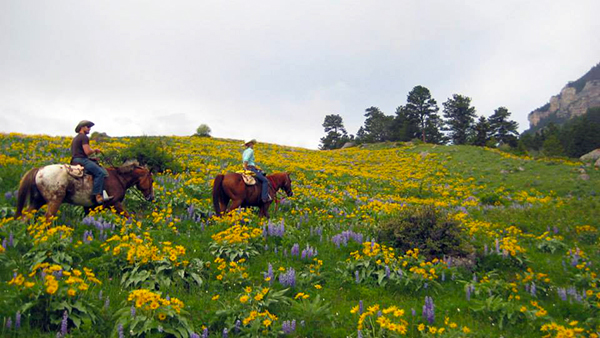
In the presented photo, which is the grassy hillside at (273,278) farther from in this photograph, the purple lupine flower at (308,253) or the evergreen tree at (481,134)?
the evergreen tree at (481,134)

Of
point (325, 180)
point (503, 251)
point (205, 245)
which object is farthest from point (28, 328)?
point (325, 180)

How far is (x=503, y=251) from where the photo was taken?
9.00 m

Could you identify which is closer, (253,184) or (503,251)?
(503,251)

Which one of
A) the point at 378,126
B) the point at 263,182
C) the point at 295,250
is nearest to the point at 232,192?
the point at 263,182

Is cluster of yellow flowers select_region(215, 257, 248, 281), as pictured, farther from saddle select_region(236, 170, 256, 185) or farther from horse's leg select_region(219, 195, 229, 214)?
saddle select_region(236, 170, 256, 185)

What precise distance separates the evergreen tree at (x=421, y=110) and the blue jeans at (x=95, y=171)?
2747 inches

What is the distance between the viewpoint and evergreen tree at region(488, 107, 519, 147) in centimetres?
6856

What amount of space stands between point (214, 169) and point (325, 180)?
7837 mm

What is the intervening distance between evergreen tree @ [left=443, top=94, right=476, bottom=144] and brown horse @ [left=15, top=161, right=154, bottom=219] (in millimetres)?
73579

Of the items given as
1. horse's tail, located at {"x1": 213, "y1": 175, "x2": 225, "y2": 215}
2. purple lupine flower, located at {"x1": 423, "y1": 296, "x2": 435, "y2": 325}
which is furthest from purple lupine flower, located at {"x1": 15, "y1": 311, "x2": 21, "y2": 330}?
horse's tail, located at {"x1": 213, "y1": 175, "x2": 225, "y2": 215}

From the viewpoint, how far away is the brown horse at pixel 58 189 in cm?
827

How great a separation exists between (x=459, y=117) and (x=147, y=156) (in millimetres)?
69664

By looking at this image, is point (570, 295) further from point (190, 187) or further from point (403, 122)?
point (403, 122)

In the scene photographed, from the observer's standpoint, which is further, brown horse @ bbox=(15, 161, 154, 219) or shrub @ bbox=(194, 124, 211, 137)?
shrub @ bbox=(194, 124, 211, 137)
